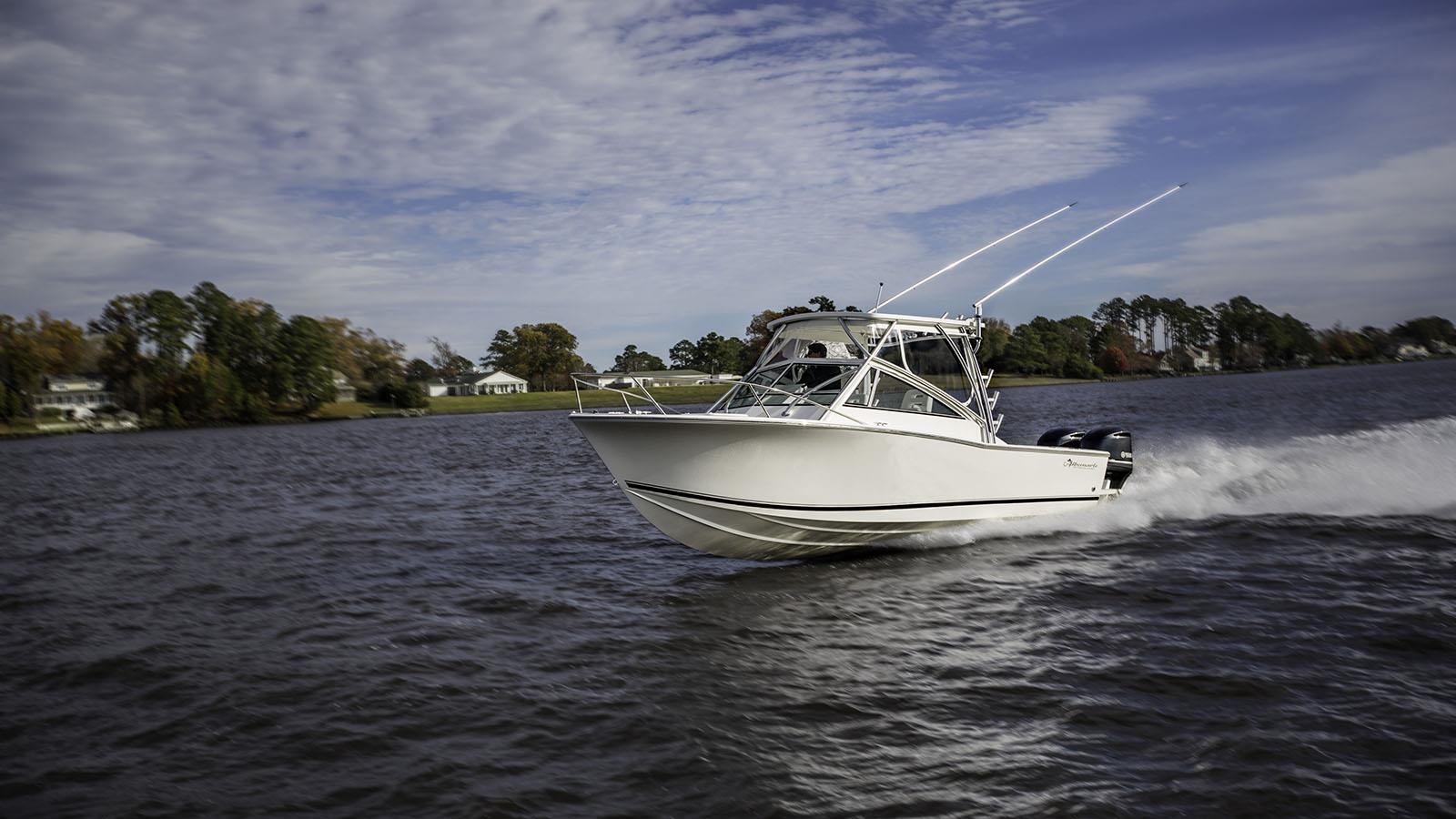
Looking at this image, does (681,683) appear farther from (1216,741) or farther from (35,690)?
(35,690)

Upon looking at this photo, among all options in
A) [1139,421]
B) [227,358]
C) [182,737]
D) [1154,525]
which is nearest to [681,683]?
[182,737]

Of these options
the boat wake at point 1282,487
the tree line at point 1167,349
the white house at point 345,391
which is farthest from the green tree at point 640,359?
the boat wake at point 1282,487

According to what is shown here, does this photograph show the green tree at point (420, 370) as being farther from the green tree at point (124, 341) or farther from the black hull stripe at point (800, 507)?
the black hull stripe at point (800, 507)

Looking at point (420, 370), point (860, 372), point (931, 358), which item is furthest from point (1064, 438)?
point (420, 370)

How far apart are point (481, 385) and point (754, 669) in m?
138

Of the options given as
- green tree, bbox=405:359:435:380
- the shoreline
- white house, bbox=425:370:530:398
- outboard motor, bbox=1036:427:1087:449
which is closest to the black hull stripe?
outboard motor, bbox=1036:427:1087:449

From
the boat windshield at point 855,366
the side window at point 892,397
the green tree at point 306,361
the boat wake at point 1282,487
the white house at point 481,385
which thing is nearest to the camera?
the side window at point 892,397

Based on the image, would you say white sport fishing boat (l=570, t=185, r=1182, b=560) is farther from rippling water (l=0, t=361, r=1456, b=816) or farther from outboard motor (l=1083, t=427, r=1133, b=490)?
rippling water (l=0, t=361, r=1456, b=816)

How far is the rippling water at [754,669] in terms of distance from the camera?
18.1 ft

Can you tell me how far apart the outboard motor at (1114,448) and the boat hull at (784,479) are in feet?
A: 10.3

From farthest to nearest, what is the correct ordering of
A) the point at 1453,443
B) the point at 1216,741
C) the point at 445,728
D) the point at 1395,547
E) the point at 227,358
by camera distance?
the point at 227,358 < the point at 1453,443 < the point at 1395,547 < the point at 445,728 < the point at 1216,741

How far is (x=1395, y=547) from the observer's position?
1162cm

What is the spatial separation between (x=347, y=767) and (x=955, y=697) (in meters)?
4.68

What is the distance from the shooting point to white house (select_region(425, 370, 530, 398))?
14038 centimetres
